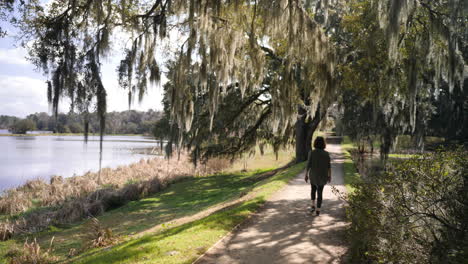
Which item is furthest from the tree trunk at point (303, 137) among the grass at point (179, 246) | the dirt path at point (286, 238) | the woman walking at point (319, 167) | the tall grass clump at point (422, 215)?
the tall grass clump at point (422, 215)

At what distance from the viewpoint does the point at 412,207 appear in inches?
147

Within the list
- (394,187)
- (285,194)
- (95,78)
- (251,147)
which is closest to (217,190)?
(251,147)

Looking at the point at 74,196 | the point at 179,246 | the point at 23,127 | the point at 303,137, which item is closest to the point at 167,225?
the point at 179,246

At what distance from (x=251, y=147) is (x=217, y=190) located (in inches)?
166

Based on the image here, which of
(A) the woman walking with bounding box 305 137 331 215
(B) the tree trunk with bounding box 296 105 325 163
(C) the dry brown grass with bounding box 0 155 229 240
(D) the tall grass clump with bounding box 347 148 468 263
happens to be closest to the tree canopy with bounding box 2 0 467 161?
(A) the woman walking with bounding box 305 137 331 215

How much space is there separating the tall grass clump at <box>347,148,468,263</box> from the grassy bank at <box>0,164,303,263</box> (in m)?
2.77

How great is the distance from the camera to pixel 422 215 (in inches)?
146

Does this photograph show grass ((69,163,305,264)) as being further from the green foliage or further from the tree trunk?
the green foliage

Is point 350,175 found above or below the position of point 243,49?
below

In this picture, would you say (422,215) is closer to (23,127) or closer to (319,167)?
(319,167)

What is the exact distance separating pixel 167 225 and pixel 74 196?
8790 millimetres

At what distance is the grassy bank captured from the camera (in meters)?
5.55

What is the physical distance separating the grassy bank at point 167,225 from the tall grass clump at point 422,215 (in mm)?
2769

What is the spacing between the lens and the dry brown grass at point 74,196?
41.5ft
